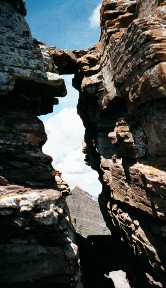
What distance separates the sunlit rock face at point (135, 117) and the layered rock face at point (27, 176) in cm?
567

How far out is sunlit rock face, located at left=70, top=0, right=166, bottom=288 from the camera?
17375 mm

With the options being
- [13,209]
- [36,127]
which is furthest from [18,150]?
[13,209]

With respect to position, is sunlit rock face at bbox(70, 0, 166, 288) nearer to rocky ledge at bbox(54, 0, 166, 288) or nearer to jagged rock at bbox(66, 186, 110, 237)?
rocky ledge at bbox(54, 0, 166, 288)

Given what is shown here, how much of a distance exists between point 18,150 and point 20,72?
18.3 feet

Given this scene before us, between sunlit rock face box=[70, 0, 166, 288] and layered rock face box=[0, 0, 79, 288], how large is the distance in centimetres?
567

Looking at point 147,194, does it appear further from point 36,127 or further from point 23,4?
point 23,4

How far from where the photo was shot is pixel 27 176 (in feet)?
54.0

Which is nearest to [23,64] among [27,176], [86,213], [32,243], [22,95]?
→ [22,95]

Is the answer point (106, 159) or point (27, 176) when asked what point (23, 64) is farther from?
point (106, 159)

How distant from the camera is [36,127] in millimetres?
19281

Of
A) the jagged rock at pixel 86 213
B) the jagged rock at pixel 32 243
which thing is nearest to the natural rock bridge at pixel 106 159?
the jagged rock at pixel 32 243

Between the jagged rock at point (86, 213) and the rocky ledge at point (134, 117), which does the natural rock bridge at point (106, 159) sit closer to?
the rocky ledge at point (134, 117)

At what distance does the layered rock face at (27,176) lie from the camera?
501 inches

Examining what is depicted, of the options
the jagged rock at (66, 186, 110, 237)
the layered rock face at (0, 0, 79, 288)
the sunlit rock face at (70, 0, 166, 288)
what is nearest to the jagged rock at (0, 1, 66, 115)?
the layered rock face at (0, 0, 79, 288)
